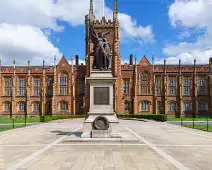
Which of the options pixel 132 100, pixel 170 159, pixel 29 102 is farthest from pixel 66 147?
pixel 29 102

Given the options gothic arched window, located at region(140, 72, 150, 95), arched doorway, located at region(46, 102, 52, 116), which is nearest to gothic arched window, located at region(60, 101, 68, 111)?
arched doorway, located at region(46, 102, 52, 116)

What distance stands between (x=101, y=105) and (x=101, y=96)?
2.00 ft

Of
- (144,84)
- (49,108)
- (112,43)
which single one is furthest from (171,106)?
(49,108)

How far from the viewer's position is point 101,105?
53.4 feet

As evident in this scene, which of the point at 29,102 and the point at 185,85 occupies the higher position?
the point at 185,85

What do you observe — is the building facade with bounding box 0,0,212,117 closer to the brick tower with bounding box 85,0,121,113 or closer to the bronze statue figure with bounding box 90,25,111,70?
the brick tower with bounding box 85,0,121,113

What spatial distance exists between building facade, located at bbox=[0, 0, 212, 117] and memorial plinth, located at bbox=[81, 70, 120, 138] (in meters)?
41.7

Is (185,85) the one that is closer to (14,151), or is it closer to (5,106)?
(5,106)

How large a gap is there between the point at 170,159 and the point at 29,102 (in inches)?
2263

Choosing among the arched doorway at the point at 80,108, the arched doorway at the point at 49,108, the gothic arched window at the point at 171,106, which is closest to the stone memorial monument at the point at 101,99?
the arched doorway at the point at 80,108

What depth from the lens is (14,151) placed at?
1205cm

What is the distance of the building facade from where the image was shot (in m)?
60.1

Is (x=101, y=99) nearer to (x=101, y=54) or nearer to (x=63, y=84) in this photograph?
(x=101, y=54)

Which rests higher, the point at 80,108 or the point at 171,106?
the point at 171,106
